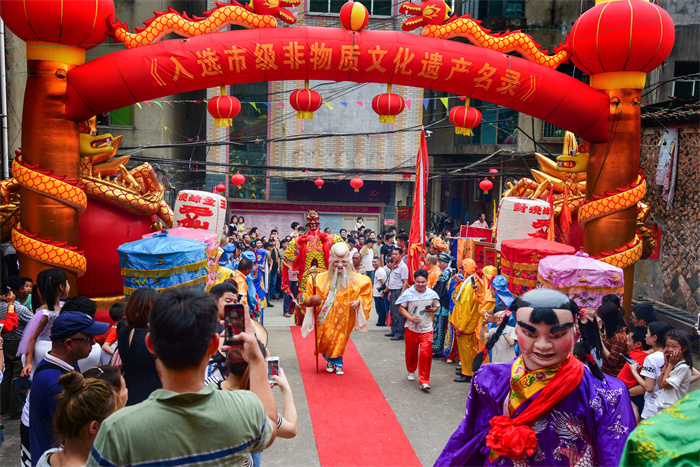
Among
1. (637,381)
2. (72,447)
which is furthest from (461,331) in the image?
(72,447)

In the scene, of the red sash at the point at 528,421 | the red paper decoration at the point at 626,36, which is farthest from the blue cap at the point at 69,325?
the red paper decoration at the point at 626,36

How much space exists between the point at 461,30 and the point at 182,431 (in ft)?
23.1

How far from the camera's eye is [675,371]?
4.22 m

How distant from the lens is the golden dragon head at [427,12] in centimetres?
744

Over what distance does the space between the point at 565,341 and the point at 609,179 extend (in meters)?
5.75

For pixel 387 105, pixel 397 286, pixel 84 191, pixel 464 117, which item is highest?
pixel 387 105

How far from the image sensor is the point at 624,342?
523 centimetres

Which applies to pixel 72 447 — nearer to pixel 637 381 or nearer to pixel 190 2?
pixel 637 381

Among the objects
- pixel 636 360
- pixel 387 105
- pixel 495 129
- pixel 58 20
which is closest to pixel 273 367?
pixel 636 360

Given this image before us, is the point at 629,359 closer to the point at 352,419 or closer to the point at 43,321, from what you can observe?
the point at 352,419

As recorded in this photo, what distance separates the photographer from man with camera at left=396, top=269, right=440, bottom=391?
709cm

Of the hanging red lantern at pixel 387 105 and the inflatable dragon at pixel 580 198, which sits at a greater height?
the hanging red lantern at pixel 387 105

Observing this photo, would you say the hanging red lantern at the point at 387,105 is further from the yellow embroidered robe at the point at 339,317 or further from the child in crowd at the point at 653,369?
the child in crowd at the point at 653,369

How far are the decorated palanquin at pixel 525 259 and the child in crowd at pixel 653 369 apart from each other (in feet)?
6.64
